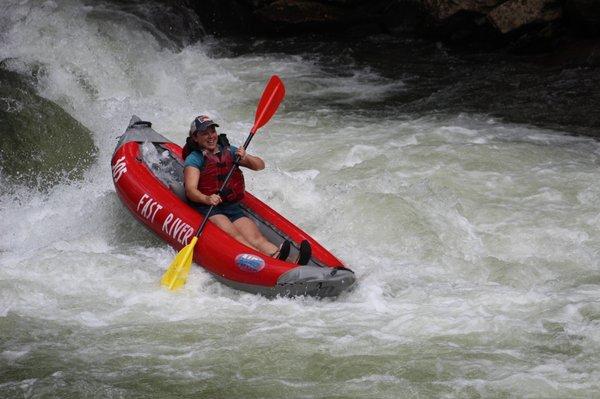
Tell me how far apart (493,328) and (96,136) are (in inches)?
178

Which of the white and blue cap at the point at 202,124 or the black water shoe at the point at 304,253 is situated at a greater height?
the white and blue cap at the point at 202,124

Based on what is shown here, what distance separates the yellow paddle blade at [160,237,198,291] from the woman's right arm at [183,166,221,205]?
361 millimetres

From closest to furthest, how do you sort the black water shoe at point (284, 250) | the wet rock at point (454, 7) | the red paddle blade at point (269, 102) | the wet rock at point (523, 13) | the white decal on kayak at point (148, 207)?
the black water shoe at point (284, 250) → the white decal on kayak at point (148, 207) → the red paddle blade at point (269, 102) → the wet rock at point (523, 13) → the wet rock at point (454, 7)

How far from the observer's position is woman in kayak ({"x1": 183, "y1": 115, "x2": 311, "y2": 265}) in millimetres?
5582

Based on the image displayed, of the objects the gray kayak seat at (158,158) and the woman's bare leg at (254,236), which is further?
the gray kayak seat at (158,158)

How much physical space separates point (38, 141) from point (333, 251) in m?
2.83

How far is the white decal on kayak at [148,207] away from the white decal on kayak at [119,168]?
15.5 inches

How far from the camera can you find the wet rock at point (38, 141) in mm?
6918

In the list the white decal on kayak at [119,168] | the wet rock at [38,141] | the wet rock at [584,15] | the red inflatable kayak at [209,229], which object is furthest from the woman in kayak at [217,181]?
the wet rock at [584,15]

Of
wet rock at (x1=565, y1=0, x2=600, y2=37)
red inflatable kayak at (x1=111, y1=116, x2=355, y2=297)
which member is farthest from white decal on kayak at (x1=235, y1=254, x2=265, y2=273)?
wet rock at (x1=565, y1=0, x2=600, y2=37)

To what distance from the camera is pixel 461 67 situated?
10148mm

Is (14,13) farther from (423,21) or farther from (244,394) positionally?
(244,394)

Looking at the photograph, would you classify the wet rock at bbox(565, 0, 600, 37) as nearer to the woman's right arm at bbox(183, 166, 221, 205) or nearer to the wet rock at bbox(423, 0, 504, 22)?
the wet rock at bbox(423, 0, 504, 22)

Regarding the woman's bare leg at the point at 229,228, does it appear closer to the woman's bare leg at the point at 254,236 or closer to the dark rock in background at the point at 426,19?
the woman's bare leg at the point at 254,236
